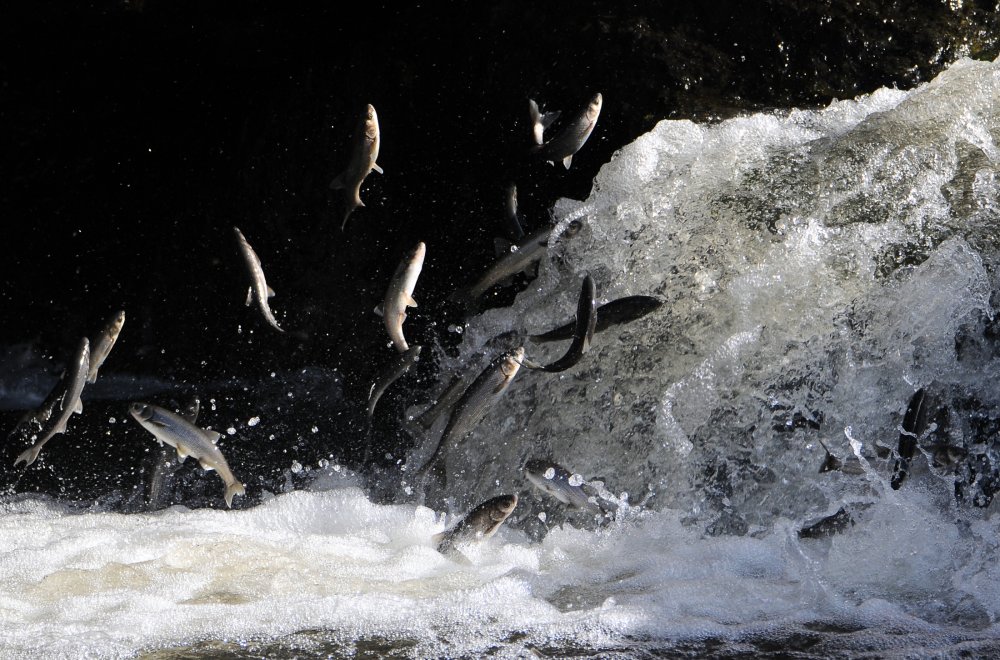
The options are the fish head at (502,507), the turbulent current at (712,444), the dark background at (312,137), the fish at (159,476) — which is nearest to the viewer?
the turbulent current at (712,444)

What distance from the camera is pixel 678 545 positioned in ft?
15.0

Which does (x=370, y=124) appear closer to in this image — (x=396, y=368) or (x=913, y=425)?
(x=396, y=368)

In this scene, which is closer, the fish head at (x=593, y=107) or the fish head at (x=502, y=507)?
the fish head at (x=502, y=507)

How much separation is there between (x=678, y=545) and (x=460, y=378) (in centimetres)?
145

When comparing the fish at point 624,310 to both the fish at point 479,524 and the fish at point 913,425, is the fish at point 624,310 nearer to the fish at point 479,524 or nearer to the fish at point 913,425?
the fish at point 479,524

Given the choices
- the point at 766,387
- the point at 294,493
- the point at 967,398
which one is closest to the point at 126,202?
the point at 294,493

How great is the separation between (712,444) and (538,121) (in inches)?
73.3

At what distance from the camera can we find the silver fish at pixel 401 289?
191 inches

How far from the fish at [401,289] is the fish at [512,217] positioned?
61cm

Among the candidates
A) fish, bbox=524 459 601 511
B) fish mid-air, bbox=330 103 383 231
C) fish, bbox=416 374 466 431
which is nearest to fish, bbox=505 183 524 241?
fish mid-air, bbox=330 103 383 231

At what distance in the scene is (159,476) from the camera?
5.79 metres

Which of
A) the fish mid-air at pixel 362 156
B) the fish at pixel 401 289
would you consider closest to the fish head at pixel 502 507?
the fish at pixel 401 289

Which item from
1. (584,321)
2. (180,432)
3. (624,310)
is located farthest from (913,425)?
(180,432)

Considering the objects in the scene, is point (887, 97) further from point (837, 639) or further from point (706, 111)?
point (837, 639)
